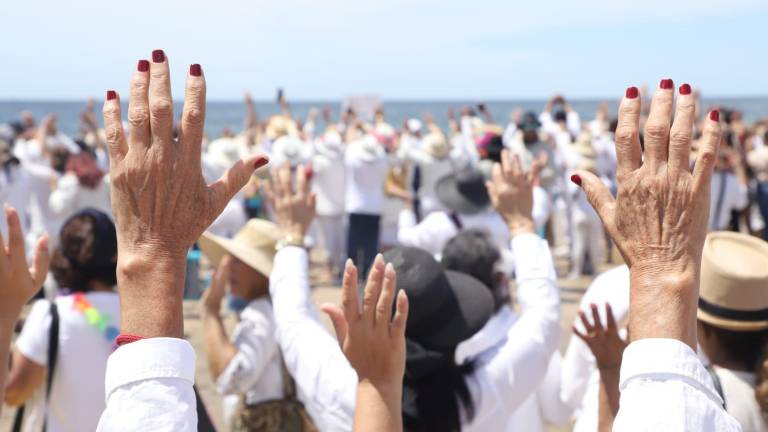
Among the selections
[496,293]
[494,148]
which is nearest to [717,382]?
[496,293]

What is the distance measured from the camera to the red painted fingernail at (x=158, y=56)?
154 centimetres

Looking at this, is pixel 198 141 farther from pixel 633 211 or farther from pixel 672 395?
pixel 672 395

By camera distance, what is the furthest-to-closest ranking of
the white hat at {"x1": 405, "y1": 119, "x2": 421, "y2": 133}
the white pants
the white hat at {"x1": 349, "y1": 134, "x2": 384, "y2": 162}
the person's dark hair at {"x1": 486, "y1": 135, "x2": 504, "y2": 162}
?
the white hat at {"x1": 405, "y1": 119, "x2": 421, "y2": 133}, the white pants, the white hat at {"x1": 349, "y1": 134, "x2": 384, "y2": 162}, the person's dark hair at {"x1": 486, "y1": 135, "x2": 504, "y2": 162}

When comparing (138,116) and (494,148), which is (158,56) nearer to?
(138,116)

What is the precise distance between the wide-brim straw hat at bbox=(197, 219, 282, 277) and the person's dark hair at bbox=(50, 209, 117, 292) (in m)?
0.53

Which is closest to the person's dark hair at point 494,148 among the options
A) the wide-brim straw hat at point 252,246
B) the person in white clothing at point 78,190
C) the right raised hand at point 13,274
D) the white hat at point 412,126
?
the person in white clothing at point 78,190

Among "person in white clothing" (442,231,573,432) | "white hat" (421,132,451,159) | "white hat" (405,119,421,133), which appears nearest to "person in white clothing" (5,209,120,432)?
"person in white clothing" (442,231,573,432)

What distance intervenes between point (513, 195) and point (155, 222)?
4.99 feet

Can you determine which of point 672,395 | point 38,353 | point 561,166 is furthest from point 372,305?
point 561,166

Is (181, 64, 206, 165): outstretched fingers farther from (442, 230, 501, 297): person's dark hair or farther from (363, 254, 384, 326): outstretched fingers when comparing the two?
(442, 230, 501, 297): person's dark hair

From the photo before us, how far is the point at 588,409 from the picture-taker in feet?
8.38

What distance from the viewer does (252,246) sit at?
11.6 feet

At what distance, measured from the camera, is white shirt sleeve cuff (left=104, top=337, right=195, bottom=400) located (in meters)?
1.46

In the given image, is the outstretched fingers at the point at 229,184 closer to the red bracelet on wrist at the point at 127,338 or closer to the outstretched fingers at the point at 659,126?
the red bracelet on wrist at the point at 127,338
